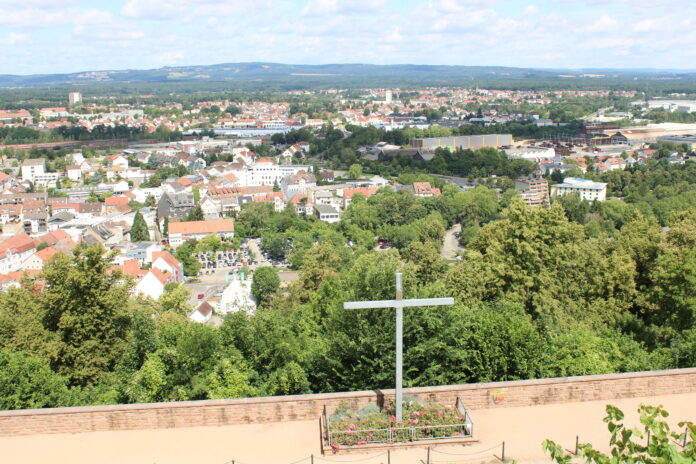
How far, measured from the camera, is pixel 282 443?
6.94 metres

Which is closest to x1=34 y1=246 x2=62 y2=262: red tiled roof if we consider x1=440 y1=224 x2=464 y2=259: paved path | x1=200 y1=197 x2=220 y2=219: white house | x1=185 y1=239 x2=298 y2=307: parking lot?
x1=185 y1=239 x2=298 y2=307: parking lot

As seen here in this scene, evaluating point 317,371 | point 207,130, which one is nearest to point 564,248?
point 317,371

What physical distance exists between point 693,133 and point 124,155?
65.0 m

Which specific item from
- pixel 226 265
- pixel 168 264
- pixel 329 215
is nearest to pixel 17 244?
pixel 168 264

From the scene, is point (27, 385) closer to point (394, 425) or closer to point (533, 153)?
point (394, 425)

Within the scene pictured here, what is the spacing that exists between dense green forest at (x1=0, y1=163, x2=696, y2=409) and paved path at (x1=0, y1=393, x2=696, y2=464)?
114 centimetres

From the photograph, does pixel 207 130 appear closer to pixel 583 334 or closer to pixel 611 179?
pixel 611 179

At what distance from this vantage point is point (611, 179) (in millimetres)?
50844

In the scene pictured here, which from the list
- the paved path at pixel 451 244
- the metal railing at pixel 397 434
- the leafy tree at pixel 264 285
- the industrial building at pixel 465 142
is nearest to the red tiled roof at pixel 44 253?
the leafy tree at pixel 264 285

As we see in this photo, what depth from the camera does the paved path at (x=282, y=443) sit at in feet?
21.9

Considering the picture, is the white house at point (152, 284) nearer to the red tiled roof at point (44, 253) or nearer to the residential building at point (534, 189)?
the red tiled roof at point (44, 253)

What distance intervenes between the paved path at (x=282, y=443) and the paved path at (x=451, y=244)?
27.2 m

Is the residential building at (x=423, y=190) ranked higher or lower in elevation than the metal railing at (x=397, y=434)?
lower

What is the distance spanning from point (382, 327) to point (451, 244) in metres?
30.7
